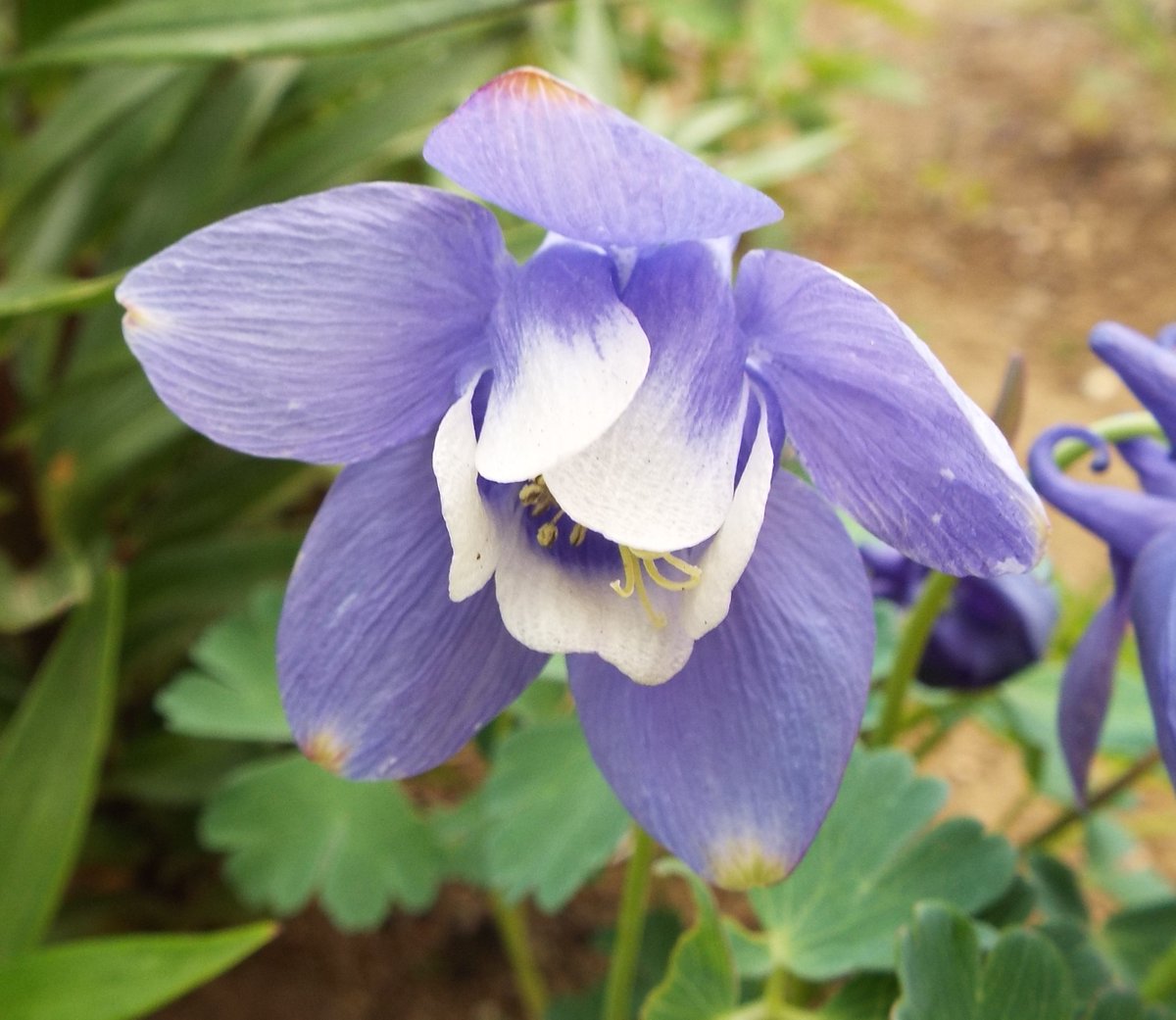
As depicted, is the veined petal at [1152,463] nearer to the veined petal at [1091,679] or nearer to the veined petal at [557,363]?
the veined petal at [1091,679]

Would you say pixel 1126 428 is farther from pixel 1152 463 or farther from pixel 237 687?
pixel 237 687

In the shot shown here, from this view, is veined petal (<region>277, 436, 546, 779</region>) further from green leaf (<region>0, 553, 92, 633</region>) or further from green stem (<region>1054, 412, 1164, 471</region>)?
green leaf (<region>0, 553, 92, 633</region>)

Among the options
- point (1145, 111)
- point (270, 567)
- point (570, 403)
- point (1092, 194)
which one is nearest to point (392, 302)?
point (570, 403)

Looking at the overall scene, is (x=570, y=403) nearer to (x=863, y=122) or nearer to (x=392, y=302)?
(x=392, y=302)

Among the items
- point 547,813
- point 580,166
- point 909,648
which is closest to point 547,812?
point 547,813

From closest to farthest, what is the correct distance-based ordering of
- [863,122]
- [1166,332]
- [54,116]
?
1. [1166,332]
2. [54,116]
3. [863,122]

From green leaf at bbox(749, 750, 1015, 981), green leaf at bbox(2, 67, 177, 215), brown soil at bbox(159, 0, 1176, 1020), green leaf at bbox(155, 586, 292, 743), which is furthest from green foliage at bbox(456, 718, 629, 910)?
green leaf at bbox(2, 67, 177, 215)

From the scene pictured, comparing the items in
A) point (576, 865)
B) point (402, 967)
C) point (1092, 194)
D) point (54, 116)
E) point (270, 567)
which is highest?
point (54, 116)
